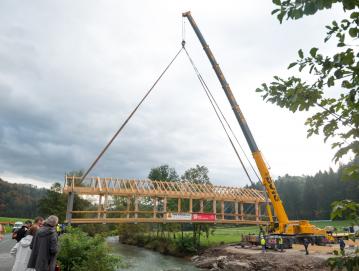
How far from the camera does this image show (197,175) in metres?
46.6

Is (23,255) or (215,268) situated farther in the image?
(215,268)

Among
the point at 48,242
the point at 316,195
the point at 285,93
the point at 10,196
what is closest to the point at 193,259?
the point at 48,242

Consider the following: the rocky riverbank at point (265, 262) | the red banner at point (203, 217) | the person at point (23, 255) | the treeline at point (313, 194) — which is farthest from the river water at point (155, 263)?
the treeline at point (313, 194)

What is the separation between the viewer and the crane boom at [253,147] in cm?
2045

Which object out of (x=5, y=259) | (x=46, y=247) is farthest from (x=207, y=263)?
(x=46, y=247)

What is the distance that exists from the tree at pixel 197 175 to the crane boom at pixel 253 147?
25.4 m

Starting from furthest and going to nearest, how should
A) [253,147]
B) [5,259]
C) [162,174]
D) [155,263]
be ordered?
[162,174], [155,263], [253,147], [5,259]

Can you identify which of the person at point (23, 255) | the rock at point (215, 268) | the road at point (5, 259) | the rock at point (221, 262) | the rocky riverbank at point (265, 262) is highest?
the person at point (23, 255)

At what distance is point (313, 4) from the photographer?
1.92m

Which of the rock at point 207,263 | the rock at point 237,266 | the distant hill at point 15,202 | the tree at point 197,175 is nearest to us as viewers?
the rock at point 237,266

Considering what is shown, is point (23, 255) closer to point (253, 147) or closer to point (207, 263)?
point (253, 147)

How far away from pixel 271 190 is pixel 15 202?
114 meters

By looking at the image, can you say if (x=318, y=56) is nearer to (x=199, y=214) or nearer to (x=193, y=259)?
(x=199, y=214)

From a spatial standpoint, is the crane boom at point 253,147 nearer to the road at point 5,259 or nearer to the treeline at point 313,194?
the road at point 5,259
